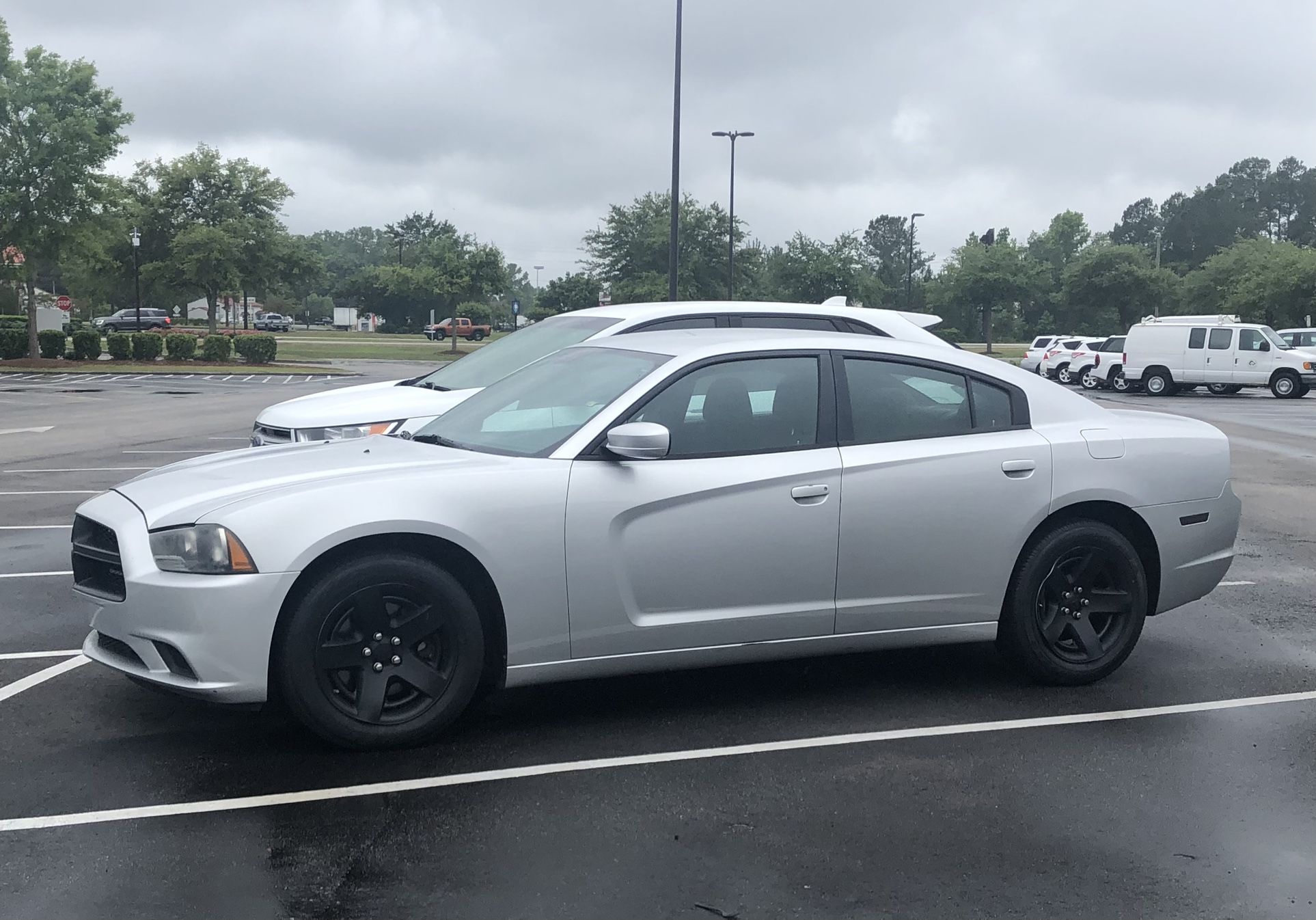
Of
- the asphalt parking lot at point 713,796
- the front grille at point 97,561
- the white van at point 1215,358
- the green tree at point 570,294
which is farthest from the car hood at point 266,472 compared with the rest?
the green tree at point 570,294

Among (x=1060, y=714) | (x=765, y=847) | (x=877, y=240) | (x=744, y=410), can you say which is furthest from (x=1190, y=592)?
(x=877, y=240)

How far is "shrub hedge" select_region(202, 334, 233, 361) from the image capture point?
138 feet

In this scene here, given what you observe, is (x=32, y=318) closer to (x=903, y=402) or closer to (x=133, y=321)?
(x=133, y=321)

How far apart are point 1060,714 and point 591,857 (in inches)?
95.2

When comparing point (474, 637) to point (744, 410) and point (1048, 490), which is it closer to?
point (744, 410)

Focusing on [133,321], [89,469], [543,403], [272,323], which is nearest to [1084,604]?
[543,403]

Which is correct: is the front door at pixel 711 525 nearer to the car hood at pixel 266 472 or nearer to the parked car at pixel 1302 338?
the car hood at pixel 266 472

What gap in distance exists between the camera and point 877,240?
518ft

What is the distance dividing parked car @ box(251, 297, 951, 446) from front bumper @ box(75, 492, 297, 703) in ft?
13.3

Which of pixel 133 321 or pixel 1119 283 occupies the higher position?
pixel 1119 283

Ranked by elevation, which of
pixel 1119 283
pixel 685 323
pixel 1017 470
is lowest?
pixel 1017 470

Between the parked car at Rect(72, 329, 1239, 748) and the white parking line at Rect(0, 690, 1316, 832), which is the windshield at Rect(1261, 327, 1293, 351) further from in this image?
the white parking line at Rect(0, 690, 1316, 832)

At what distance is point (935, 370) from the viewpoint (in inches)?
224

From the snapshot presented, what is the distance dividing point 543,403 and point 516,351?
446 cm
